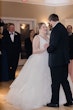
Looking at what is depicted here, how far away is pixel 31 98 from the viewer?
4.19m

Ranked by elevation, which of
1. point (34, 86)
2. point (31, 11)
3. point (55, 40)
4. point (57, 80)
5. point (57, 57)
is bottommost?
point (34, 86)

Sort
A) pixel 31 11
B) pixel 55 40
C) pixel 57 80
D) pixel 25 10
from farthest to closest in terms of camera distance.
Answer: pixel 31 11
pixel 25 10
pixel 57 80
pixel 55 40

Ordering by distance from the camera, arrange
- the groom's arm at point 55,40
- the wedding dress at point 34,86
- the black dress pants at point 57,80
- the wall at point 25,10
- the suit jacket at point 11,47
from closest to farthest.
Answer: the groom's arm at point 55,40
the black dress pants at point 57,80
the wedding dress at point 34,86
the suit jacket at point 11,47
the wall at point 25,10

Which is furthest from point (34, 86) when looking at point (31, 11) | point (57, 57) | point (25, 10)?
point (31, 11)

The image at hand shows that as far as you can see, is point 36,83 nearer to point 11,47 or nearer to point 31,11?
point 11,47

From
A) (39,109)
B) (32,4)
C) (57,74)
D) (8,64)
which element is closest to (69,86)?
(57,74)

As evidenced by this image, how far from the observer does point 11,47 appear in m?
6.61

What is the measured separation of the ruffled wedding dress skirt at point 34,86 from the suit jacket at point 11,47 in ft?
6.84

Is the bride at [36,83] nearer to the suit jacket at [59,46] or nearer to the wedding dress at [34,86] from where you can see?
the wedding dress at [34,86]

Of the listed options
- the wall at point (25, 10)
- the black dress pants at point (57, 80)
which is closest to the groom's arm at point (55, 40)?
the black dress pants at point (57, 80)

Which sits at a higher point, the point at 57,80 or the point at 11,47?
the point at 11,47

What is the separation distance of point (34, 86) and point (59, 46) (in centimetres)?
82

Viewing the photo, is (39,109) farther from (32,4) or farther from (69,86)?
(32,4)

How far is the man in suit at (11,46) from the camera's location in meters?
6.49
